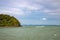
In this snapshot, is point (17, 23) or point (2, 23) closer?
point (2, 23)

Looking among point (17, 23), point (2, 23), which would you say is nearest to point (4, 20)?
point (2, 23)

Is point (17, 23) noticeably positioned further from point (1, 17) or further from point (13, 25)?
point (1, 17)

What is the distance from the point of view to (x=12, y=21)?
144 ft

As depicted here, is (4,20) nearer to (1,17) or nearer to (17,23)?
(1,17)

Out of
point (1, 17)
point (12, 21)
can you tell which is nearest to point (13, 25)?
point (12, 21)

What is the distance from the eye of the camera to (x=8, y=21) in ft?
141

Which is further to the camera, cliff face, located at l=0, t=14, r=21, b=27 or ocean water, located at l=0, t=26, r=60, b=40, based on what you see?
cliff face, located at l=0, t=14, r=21, b=27

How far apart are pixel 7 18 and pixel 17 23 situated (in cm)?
293

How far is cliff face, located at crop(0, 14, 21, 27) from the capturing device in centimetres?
4183

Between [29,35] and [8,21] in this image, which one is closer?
[29,35]

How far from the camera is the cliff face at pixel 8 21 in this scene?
41.8 meters

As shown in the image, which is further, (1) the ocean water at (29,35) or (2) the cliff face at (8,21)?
(2) the cliff face at (8,21)

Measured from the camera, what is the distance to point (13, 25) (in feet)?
144

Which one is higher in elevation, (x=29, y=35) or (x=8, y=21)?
(x=29, y=35)
